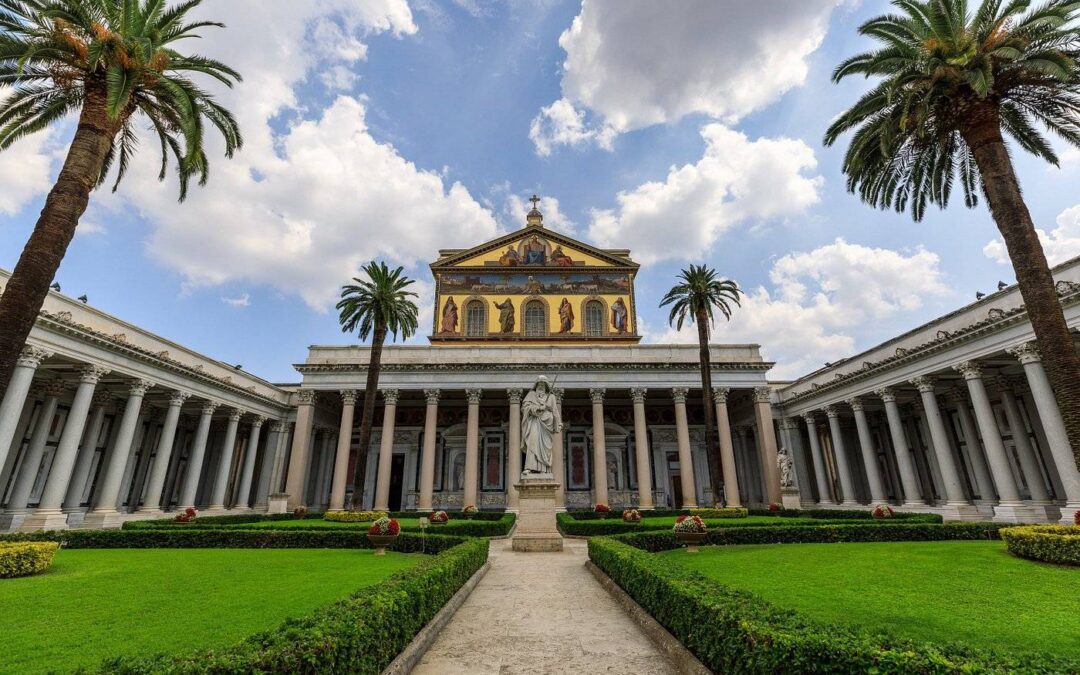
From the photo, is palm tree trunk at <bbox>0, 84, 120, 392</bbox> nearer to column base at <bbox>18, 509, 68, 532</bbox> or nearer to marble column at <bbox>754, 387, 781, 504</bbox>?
column base at <bbox>18, 509, 68, 532</bbox>

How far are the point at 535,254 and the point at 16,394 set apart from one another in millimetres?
29840

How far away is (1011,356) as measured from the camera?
67.2 ft

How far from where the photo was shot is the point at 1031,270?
12320mm

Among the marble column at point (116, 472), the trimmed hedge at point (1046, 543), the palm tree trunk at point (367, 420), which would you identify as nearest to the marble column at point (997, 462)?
the trimmed hedge at point (1046, 543)

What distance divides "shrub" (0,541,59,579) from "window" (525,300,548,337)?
94.7 ft

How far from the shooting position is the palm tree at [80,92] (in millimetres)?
10406

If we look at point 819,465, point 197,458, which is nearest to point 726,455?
point 819,465

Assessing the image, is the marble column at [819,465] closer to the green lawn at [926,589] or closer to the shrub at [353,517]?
the green lawn at [926,589]

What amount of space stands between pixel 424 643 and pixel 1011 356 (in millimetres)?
25888

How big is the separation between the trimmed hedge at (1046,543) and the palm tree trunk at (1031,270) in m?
1.77

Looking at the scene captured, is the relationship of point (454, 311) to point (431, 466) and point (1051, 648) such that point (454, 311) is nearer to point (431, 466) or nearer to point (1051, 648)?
point (431, 466)

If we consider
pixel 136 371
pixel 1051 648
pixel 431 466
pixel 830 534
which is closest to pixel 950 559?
pixel 830 534

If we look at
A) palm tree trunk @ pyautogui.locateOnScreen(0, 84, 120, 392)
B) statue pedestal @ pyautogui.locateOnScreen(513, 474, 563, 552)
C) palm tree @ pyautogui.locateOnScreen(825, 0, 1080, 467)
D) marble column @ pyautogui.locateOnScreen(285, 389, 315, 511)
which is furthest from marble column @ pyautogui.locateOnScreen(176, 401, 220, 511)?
palm tree @ pyautogui.locateOnScreen(825, 0, 1080, 467)

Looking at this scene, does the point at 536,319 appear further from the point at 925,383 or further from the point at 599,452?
the point at 925,383
